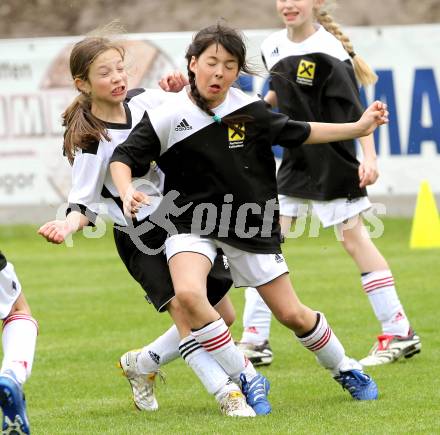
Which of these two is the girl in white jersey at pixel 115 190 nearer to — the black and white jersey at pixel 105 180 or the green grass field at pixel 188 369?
the black and white jersey at pixel 105 180

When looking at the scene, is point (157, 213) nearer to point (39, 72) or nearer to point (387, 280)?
point (387, 280)

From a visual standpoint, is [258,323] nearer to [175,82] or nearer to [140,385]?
[140,385]

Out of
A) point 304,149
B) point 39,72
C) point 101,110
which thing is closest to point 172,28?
point 39,72

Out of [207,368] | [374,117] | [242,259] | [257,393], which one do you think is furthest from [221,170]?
[257,393]

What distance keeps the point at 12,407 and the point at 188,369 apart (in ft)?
7.75

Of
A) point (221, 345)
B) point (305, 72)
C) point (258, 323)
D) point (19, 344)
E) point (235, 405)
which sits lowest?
point (258, 323)

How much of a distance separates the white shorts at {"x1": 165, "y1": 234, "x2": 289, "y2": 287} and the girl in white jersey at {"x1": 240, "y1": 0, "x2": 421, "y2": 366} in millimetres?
1523

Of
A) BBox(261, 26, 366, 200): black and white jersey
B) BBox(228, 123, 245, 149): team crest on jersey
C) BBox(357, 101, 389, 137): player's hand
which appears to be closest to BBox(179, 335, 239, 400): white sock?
BBox(228, 123, 245, 149): team crest on jersey

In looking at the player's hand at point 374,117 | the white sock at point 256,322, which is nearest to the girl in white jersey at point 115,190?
the player's hand at point 374,117

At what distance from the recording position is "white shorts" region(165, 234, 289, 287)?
5297 millimetres

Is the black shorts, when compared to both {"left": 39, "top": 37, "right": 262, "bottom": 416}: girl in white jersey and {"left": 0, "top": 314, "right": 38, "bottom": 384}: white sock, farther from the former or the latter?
{"left": 0, "top": 314, "right": 38, "bottom": 384}: white sock

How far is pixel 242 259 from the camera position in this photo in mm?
5355

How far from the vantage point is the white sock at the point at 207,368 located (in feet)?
A: 17.4

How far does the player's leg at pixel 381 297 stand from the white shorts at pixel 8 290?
2.43 metres
